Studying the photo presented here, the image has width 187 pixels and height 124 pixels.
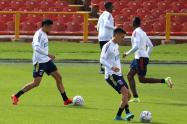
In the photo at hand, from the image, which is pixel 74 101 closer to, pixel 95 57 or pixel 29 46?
pixel 95 57

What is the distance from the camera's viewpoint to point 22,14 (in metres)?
38.5

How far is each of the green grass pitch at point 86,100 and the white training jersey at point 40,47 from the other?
3.40 ft

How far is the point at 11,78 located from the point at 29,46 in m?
12.8

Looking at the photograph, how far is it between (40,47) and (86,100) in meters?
2.01

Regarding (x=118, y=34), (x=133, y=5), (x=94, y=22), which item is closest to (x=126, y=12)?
(x=133, y=5)

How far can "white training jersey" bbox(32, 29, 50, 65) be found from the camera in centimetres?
1739

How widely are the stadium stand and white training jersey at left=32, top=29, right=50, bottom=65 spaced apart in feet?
66.0

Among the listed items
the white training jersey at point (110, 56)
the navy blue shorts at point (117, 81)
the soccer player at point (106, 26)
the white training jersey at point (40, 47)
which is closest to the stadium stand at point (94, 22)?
the soccer player at point (106, 26)

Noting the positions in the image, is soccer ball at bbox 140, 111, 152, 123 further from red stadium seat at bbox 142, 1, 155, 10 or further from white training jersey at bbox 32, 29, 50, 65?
red stadium seat at bbox 142, 1, 155, 10

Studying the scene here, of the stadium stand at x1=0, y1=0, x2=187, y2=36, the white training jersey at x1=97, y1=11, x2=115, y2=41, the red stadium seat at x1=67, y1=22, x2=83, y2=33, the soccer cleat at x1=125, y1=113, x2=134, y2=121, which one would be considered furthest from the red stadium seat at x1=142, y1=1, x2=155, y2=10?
the soccer cleat at x1=125, y1=113, x2=134, y2=121

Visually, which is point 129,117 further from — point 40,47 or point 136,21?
point 136,21

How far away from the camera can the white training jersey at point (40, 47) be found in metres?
17.4

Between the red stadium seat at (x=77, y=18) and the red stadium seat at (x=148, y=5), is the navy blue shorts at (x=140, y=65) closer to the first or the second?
the red stadium seat at (x=77, y=18)

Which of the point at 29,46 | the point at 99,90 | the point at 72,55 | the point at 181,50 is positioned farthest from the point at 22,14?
the point at 99,90
